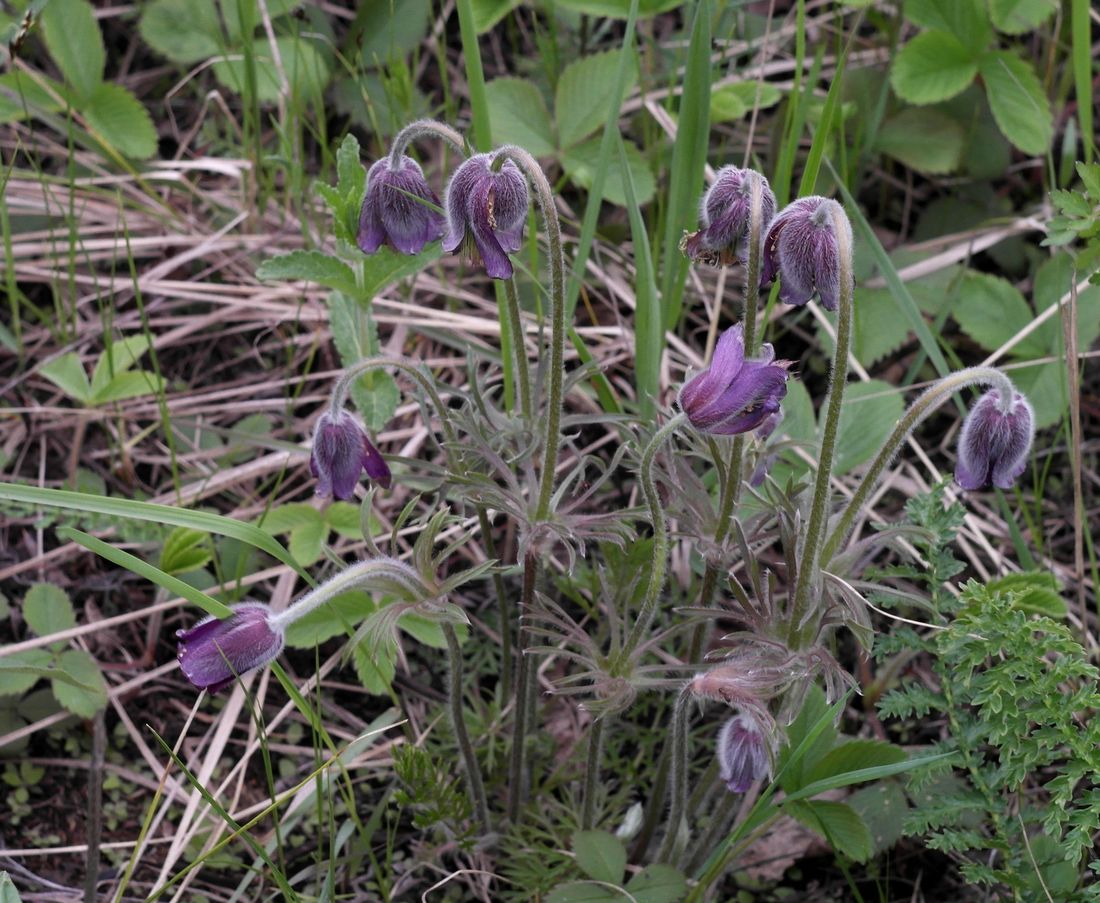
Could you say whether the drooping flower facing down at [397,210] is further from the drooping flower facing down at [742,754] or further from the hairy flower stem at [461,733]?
the drooping flower facing down at [742,754]

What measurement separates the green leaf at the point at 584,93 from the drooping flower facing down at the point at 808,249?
170 centimetres

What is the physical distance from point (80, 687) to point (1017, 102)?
9.91 ft

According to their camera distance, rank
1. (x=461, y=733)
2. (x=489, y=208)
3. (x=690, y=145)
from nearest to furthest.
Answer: (x=489, y=208) < (x=461, y=733) < (x=690, y=145)

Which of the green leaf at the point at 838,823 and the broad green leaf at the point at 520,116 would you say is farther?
the broad green leaf at the point at 520,116

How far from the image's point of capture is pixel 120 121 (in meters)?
3.59

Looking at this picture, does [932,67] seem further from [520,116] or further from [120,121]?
[120,121]

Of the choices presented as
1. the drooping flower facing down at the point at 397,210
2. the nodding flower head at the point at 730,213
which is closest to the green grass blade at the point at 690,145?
the nodding flower head at the point at 730,213

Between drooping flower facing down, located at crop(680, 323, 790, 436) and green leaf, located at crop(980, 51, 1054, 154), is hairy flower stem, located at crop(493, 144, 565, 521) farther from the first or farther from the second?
green leaf, located at crop(980, 51, 1054, 154)

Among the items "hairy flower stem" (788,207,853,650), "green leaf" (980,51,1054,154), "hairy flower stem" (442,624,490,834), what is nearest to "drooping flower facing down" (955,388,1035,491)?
"hairy flower stem" (788,207,853,650)

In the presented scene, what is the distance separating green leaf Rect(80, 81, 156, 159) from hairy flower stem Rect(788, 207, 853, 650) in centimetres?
251

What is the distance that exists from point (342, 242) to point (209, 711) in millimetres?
1200

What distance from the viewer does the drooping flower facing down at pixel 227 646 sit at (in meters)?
1.81

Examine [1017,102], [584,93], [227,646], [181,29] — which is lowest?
[227,646]

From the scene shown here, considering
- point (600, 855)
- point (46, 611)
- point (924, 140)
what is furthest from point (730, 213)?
point (924, 140)
